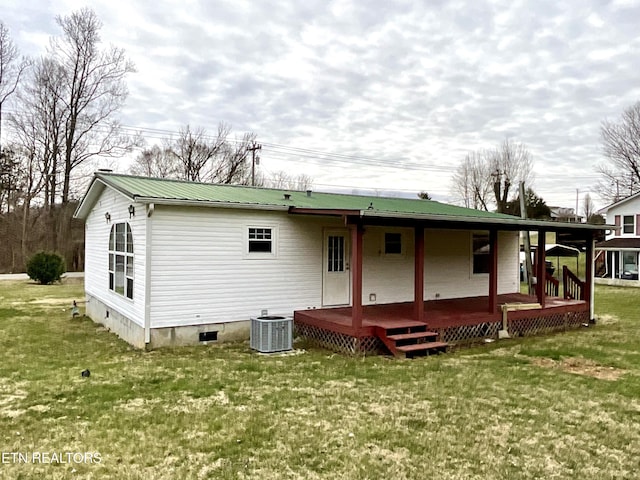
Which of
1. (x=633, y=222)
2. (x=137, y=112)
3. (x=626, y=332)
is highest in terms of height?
(x=137, y=112)

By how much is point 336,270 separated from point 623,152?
2747 centimetres

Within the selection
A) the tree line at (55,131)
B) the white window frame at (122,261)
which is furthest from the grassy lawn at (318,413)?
the tree line at (55,131)

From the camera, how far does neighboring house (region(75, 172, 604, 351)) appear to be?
7.87m

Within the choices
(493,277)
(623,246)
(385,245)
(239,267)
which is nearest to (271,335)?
(239,267)

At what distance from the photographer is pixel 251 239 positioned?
28.9 feet

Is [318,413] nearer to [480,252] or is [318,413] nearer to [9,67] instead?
[480,252]

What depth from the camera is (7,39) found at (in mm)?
23594

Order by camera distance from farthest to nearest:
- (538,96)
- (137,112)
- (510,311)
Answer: (137,112) < (538,96) < (510,311)

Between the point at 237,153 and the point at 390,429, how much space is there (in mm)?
29071

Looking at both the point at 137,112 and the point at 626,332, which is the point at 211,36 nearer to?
the point at 626,332

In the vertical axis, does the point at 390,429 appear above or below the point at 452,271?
below

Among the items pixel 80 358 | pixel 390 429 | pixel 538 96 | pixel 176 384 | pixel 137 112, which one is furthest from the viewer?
pixel 137 112

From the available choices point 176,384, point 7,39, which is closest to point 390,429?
point 176,384

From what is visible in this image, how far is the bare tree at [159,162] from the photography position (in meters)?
29.7
